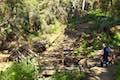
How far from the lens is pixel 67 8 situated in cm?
3344

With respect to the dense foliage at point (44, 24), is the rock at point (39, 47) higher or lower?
Answer: lower

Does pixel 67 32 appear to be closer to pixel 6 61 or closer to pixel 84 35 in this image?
pixel 84 35

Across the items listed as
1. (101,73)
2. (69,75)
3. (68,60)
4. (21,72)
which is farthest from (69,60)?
(21,72)

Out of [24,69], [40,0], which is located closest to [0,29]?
[40,0]

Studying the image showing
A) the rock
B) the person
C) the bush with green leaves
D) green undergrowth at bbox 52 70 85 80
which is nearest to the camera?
the bush with green leaves

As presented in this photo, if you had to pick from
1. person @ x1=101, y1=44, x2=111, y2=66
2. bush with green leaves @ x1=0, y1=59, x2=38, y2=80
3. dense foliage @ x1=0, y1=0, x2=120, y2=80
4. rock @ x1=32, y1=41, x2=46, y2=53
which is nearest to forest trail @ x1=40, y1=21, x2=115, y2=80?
person @ x1=101, y1=44, x2=111, y2=66

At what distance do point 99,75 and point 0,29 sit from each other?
12779 millimetres

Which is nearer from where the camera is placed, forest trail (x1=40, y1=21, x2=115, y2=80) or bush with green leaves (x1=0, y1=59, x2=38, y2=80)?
bush with green leaves (x1=0, y1=59, x2=38, y2=80)

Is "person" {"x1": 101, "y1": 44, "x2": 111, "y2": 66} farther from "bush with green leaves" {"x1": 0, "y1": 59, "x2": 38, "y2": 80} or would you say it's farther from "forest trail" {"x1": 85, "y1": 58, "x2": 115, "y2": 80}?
"bush with green leaves" {"x1": 0, "y1": 59, "x2": 38, "y2": 80}

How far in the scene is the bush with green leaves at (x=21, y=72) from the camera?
17141mm

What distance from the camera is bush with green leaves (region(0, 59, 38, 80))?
17.1 m

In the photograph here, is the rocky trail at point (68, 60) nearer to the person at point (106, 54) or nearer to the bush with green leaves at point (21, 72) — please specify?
the person at point (106, 54)

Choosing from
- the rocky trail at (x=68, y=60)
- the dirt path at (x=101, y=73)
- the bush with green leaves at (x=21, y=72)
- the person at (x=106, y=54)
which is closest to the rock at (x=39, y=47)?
the rocky trail at (x=68, y=60)

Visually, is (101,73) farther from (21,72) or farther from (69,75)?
(21,72)
